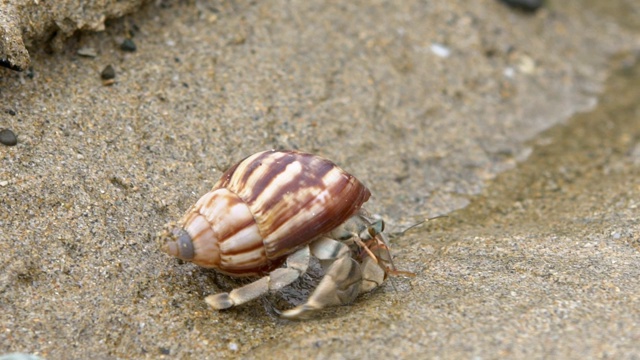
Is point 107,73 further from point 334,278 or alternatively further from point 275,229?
point 334,278

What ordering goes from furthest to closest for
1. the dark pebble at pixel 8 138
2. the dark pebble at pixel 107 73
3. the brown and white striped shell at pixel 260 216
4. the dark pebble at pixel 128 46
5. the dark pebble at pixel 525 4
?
1. the dark pebble at pixel 525 4
2. the dark pebble at pixel 128 46
3. the dark pebble at pixel 107 73
4. the dark pebble at pixel 8 138
5. the brown and white striped shell at pixel 260 216

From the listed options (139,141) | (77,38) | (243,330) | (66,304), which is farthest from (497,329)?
(77,38)

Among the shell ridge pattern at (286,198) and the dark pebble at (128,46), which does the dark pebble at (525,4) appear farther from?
the shell ridge pattern at (286,198)

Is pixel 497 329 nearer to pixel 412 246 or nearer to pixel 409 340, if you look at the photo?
pixel 409 340

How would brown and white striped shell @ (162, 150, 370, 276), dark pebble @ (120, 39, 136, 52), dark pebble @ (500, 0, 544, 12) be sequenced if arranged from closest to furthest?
brown and white striped shell @ (162, 150, 370, 276) → dark pebble @ (120, 39, 136, 52) → dark pebble @ (500, 0, 544, 12)

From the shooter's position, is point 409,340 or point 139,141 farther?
point 139,141

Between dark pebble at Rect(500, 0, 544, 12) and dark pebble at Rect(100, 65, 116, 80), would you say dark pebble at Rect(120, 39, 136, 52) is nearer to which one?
dark pebble at Rect(100, 65, 116, 80)

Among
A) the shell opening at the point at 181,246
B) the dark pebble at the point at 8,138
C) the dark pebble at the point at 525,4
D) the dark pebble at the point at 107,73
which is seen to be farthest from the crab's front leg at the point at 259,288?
the dark pebble at the point at 525,4

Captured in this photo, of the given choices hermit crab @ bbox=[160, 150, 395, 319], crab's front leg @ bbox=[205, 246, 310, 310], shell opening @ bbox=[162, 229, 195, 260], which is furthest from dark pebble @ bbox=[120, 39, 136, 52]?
crab's front leg @ bbox=[205, 246, 310, 310]
